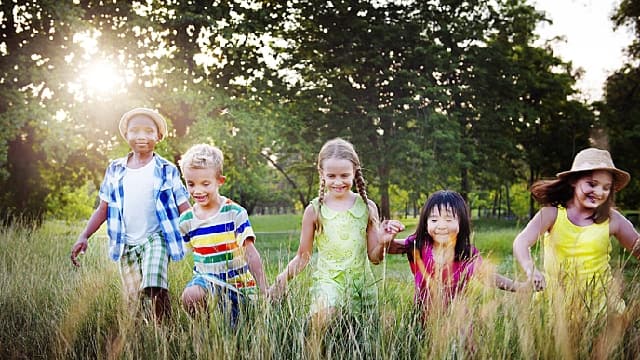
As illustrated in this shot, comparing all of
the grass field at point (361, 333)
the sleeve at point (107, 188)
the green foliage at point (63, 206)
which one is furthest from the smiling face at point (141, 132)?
the green foliage at point (63, 206)

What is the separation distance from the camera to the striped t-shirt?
3.57 meters

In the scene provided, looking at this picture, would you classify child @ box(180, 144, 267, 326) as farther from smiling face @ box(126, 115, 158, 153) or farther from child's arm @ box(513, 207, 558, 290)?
child's arm @ box(513, 207, 558, 290)

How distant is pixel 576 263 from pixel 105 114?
12.4 m

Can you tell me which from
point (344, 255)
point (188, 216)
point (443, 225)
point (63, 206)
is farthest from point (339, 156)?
point (63, 206)

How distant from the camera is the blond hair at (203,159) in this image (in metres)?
3.58

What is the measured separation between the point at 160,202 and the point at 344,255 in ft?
4.59

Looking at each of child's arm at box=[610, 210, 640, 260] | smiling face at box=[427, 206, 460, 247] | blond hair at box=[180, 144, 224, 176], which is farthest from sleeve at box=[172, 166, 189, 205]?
child's arm at box=[610, 210, 640, 260]

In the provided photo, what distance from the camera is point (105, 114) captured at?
1383cm

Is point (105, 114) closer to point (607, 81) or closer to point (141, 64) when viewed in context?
point (141, 64)

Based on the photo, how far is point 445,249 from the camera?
346cm

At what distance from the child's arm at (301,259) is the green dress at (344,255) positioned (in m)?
0.06

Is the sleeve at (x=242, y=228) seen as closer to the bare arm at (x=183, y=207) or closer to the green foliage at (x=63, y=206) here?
the bare arm at (x=183, y=207)

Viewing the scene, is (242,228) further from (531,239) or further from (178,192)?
(531,239)

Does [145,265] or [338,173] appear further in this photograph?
[145,265]
